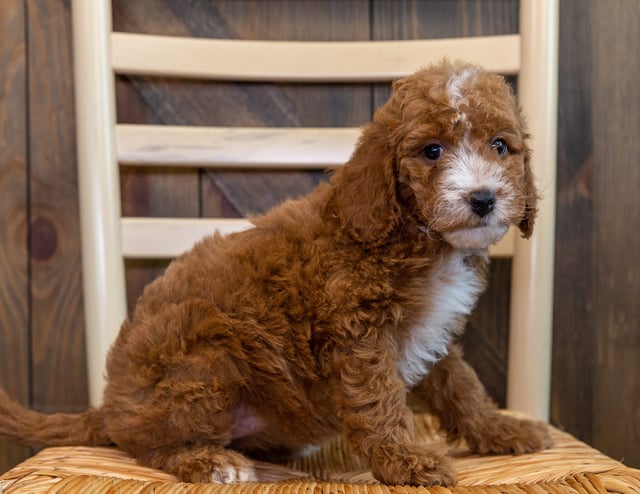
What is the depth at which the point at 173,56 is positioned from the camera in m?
1.55

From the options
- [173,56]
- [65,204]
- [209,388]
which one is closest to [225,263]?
[209,388]

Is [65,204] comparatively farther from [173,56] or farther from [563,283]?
[563,283]

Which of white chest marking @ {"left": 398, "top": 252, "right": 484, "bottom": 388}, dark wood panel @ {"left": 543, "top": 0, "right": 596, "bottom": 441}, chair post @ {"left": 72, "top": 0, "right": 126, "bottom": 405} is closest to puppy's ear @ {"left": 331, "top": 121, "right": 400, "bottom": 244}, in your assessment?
white chest marking @ {"left": 398, "top": 252, "right": 484, "bottom": 388}

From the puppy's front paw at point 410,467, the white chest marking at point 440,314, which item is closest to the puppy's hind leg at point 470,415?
the white chest marking at point 440,314

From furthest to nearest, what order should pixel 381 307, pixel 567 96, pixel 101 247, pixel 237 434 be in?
pixel 567 96 < pixel 101 247 < pixel 237 434 < pixel 381 307

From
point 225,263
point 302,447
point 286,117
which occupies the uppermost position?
point 286,117

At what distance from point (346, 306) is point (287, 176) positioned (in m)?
0.75

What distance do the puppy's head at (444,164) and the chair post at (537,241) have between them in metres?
0.36

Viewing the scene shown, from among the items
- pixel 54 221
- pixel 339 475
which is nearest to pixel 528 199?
pixel 339 475

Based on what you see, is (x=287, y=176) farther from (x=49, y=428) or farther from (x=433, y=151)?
(x=49, y=428)

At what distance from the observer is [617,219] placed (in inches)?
68.1

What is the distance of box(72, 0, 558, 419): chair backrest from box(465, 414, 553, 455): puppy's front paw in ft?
0.78

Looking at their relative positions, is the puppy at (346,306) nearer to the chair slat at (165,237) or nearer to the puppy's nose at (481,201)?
the puppy's nose at (481,201)

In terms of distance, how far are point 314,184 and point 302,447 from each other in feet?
2.38
